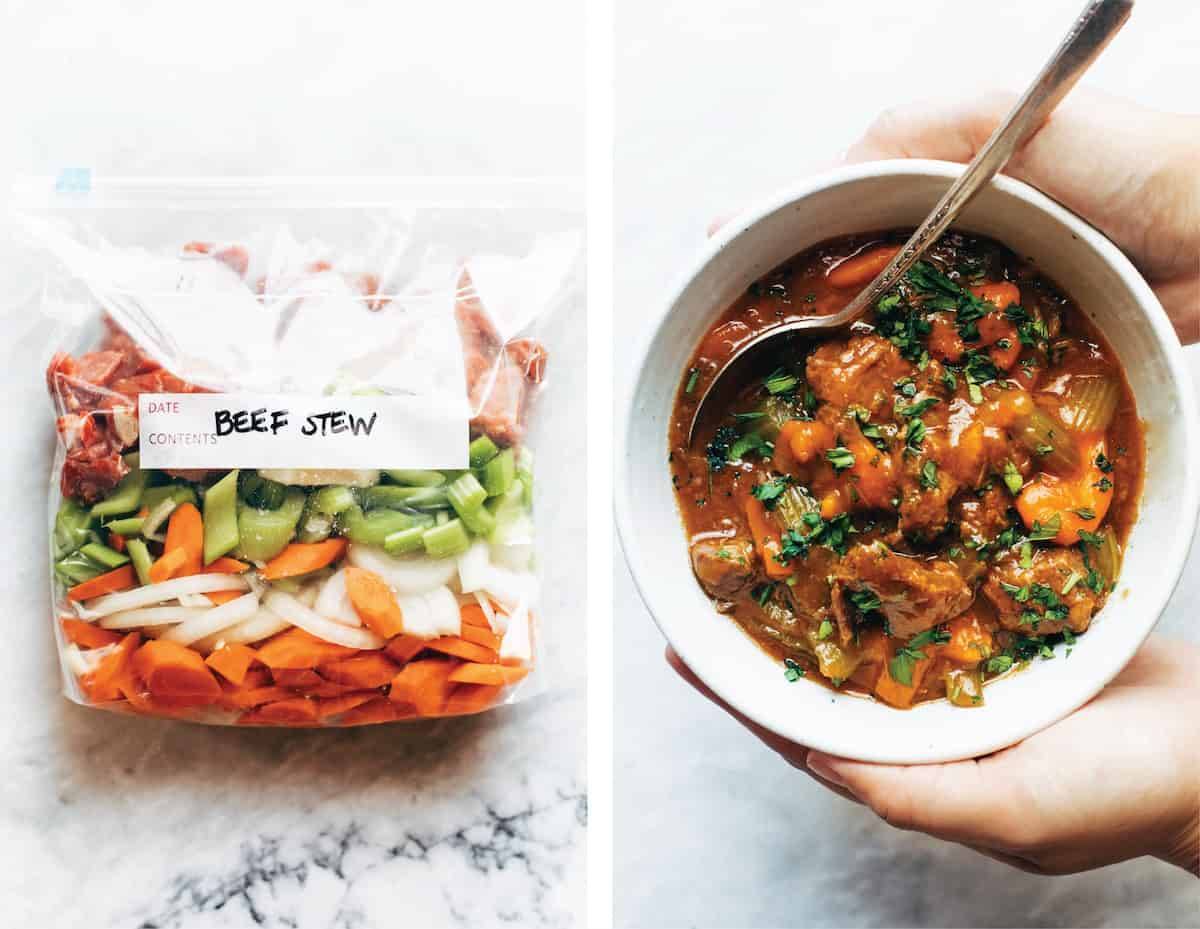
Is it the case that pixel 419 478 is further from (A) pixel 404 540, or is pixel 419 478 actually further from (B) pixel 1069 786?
(B) pixel 1069 786

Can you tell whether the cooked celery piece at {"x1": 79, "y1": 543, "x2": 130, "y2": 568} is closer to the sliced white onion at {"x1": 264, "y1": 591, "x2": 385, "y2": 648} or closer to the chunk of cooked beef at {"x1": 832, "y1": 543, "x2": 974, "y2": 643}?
the sliced white onion at {"x1": 264, "y1": 591, "x2": 385, "y2": 648}

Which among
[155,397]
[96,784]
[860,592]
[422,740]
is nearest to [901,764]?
[860,592]

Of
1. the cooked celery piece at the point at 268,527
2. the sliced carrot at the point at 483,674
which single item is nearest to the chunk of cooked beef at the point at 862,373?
the sliced carrot at the point at 483,674

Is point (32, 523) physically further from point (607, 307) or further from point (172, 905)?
point (607, 307)

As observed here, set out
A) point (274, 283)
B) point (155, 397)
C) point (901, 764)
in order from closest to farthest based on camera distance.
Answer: point (901, 764), point (155, 397), point (274, 283)

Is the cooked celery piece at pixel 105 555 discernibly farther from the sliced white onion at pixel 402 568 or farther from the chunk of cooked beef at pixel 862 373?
the chunk of cooked beef at pixel 862 373

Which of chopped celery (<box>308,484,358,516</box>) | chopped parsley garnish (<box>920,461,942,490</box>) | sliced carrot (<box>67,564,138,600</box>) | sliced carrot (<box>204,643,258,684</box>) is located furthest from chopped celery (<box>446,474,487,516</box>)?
chopped parsley garnish (<box>920,461,942,490</box>)

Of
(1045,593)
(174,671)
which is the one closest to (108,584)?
(174,671)
